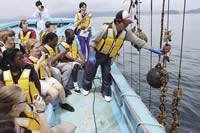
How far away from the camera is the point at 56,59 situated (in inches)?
106

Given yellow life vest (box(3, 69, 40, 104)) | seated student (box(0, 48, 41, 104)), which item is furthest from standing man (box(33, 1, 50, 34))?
yellow life vest (box(3, 69, 40, 104))

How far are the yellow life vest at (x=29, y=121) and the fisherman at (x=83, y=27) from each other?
2.72 metres

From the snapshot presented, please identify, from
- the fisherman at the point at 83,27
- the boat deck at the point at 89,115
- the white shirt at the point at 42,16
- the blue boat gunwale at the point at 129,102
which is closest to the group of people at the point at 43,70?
the boat deck at the point at 89,115

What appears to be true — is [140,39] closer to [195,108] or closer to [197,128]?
[197,128]

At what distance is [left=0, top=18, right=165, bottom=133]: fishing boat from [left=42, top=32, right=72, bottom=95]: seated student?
0.38m

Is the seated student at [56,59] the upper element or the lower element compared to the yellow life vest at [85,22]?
lower

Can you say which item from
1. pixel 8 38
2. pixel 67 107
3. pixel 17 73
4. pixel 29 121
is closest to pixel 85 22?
pixel 8 38

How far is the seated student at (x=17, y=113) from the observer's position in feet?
3.17

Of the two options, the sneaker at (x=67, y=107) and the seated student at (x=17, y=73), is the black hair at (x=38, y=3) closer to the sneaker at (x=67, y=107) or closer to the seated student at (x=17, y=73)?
the seated student at (x=17, y=73)

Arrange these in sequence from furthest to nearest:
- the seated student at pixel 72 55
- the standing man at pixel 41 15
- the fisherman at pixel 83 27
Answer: the standing man at pixel 41 15 < the fisherman at pixel 83 27 < the seated student at pixel 72 55

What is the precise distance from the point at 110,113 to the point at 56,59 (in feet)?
4.14

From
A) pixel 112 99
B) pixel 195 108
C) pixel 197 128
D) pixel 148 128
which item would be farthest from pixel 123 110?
pixel 195 108

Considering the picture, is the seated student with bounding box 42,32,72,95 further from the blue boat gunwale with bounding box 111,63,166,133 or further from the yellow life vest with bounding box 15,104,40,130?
the yellow life vest with bounding box 15,104,40,130

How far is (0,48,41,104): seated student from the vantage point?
5.62 ft
